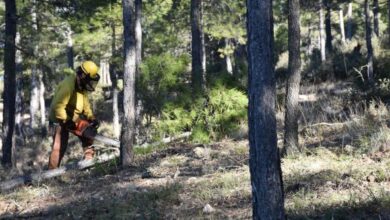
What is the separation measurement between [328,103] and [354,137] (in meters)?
4.35

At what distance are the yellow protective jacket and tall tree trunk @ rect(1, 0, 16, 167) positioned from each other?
5523mm

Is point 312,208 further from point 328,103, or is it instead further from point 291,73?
point 328,103

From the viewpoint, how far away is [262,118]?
407cm

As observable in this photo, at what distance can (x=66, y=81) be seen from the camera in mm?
8773

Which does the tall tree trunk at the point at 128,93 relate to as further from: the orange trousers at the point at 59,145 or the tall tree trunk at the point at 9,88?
the tall tree trunk at the point at 9,88

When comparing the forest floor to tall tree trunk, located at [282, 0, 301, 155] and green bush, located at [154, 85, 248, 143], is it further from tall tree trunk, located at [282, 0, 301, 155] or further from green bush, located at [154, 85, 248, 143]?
green bush, located at [154, 85, 248, 143]

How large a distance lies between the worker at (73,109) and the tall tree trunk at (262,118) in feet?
16.8

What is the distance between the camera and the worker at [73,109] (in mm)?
8703

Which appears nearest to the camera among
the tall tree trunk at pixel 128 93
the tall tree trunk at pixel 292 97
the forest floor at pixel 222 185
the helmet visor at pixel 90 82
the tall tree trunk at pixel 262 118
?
the tall tree trunk at pixel 262 118

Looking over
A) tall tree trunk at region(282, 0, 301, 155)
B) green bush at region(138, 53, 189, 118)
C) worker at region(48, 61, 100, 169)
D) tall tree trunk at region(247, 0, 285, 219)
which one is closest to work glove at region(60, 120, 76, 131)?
worker at region(48, 61, 100, 169)

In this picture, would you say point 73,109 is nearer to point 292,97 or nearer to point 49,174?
point 49,174

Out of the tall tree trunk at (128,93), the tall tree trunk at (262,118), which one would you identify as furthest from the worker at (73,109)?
the tall tree trunk at (262,118)

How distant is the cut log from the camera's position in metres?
7.96

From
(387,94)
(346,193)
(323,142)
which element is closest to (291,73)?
(323,142)
